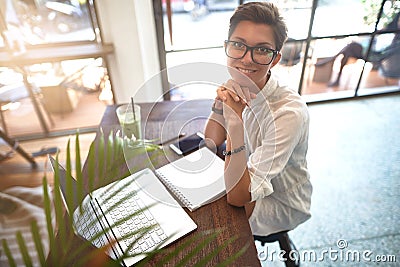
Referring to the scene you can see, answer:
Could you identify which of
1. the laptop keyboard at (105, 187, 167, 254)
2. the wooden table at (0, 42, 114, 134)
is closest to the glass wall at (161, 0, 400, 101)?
the wooden table at (0, 42, 114, 134)

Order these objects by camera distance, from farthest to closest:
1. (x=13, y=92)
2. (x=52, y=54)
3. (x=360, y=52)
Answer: (x=360, y=52), (x=13, y=92), (x=52, y=54)

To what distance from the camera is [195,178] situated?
2.79ft

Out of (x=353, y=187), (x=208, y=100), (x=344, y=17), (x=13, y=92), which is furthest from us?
(x=344, y=17)

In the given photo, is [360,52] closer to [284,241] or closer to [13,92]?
[284,241]

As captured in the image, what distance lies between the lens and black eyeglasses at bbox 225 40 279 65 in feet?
2.79

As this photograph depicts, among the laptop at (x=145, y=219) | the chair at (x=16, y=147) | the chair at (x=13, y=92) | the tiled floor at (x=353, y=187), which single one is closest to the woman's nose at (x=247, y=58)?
the laptop at (x=145, y=219)

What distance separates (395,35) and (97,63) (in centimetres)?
288

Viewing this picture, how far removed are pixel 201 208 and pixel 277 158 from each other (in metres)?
0.28

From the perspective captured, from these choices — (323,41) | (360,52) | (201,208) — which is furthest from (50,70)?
(360,52)

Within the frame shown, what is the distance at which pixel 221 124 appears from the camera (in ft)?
3.45

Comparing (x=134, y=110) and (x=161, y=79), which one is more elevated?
(x=161, y=79)

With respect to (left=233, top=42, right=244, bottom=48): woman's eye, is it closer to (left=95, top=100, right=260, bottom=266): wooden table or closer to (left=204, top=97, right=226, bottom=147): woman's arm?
(left=204, top=97, right=226, bottom=147): woman's arm

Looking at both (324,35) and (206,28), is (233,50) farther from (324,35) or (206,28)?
(324,35)

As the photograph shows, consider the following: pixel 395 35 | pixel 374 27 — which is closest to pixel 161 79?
pixel 374 27
